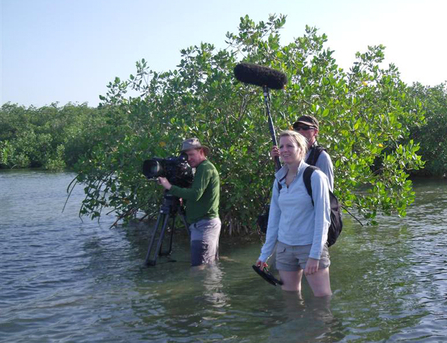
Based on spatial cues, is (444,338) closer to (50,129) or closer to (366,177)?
(366,177)

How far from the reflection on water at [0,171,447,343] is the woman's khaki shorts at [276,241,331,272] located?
1.59 ft

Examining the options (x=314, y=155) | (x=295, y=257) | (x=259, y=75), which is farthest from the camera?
(x=259, y=75)

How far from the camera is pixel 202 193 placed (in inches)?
258

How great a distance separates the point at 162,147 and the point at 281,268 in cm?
470

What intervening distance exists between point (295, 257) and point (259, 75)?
2.38 m

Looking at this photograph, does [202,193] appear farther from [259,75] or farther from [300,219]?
[300,219]

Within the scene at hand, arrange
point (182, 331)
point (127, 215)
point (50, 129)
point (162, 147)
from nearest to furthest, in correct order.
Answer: point (182, 331), point (162, 147), point (127, 215), point (50, 129)

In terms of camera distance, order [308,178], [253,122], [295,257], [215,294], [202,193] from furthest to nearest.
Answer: [253,122] → [202,193] → [215,294] → [295,257] → [308,178]

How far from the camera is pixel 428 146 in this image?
22453 mm

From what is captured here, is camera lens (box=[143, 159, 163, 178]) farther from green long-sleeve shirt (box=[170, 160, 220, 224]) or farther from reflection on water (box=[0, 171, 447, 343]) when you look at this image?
reflection on water (box=[0, 171, 447, 343])

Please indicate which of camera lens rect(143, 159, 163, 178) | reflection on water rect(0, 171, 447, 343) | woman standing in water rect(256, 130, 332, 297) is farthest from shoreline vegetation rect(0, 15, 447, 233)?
woman standing in water rect(256, 130, 332, 297)

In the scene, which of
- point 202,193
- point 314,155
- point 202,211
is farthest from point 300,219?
point 202,211

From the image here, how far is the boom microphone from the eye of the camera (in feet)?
20.1

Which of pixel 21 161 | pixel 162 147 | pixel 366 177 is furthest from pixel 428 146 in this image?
pixel 21 161
